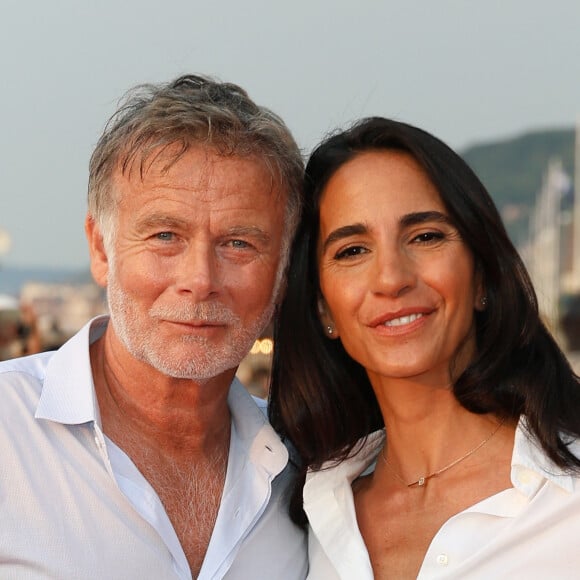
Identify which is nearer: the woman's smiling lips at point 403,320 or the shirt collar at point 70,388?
the shirt collar at point 70,388

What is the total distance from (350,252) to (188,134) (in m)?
0.62

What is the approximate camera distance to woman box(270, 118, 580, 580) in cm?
293

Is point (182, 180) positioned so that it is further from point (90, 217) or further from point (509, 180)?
point (509, 180)

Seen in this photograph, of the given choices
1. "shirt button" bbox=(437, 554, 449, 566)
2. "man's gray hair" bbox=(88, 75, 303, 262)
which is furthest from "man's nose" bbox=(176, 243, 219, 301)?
"shirt button" bbox=(437, 554, 449, 566)

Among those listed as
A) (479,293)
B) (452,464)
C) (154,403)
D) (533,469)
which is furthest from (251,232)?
(533,469)

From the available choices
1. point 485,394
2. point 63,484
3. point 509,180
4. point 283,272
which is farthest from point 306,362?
point 509,180

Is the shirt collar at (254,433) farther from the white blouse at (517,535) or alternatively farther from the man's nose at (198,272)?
the man's nose at (198,272)

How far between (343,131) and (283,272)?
513 mm

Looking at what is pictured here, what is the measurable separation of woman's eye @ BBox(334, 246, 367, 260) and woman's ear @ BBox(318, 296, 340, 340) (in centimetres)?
30

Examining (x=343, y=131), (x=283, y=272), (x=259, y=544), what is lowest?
(x=259, y=544)

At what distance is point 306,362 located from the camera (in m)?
3.59

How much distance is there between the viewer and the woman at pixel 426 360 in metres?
2.93

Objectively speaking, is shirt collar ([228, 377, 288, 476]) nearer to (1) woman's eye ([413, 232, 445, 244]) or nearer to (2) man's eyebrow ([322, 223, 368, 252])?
(2) man's eyebrow ([322, 223, 368, 252])

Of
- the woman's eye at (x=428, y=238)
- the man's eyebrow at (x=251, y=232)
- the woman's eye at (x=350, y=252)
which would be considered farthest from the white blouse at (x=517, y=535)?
the man's eyebrow at (x=251, y=232)
